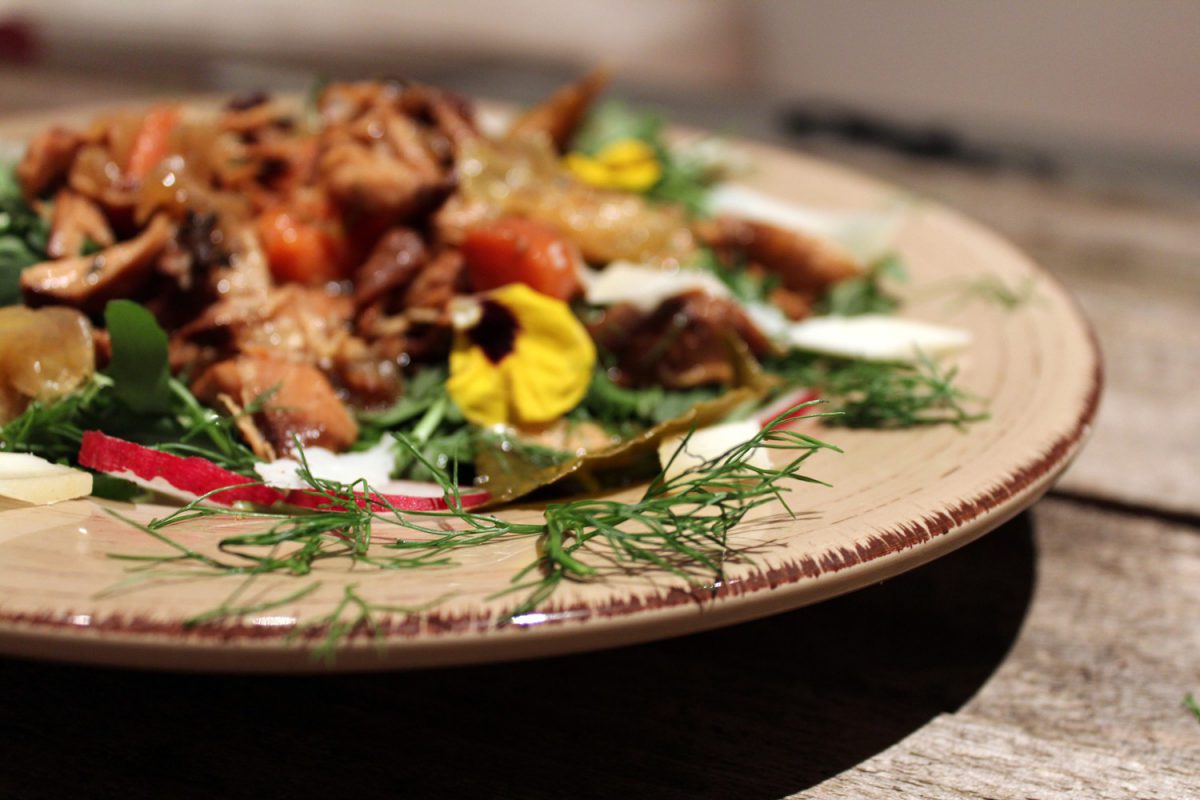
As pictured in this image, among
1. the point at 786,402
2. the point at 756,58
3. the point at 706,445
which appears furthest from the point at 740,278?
the point at 756,58

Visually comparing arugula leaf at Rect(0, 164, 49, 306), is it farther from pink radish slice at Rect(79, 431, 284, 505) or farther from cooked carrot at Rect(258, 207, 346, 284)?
pink radish slice at Rect(79, 431, 284, 505)

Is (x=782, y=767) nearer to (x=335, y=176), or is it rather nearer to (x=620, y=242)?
(x=620, y=242)

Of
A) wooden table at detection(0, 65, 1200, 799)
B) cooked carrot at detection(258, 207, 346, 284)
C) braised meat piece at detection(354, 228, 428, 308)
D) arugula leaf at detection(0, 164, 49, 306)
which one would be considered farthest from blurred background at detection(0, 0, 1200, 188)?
wooden table at detection(0, 65, 1200, 799)

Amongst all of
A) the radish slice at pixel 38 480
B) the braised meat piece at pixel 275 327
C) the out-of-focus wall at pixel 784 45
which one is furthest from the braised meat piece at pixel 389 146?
the out-of-focus wall at pixel 784 45

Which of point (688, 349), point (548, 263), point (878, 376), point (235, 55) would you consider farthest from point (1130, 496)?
point (235, 55)

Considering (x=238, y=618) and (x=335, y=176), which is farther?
(x=335, y=176)

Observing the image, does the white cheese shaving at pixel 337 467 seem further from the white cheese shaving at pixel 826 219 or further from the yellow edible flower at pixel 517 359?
the white cheese shaving at pixel 826 219
